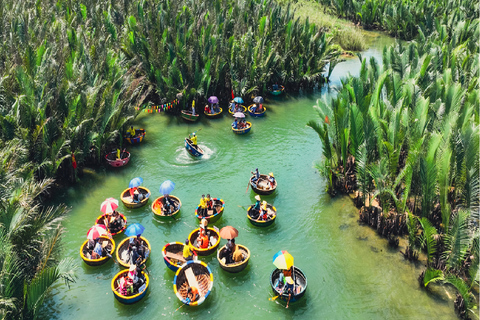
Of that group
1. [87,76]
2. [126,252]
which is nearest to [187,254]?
[126,252]

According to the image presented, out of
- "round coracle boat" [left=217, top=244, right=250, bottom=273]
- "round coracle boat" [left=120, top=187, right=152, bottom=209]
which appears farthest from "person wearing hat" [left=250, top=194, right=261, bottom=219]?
"round coracle boat" [left=120, top=187, right=152, bottom=209]

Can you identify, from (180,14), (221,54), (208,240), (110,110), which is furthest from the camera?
(180,14)

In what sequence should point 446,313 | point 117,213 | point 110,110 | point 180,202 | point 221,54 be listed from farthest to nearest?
1. point 221,54
2. point 110,110
3. point 180,202
4. point 117,213
5. point 446,313

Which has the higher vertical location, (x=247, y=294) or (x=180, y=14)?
(x=180, y=14)

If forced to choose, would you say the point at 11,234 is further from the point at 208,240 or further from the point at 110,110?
the point at 110,110

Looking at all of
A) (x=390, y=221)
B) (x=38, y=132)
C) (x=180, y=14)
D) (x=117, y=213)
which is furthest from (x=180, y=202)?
(x=180, y=14)

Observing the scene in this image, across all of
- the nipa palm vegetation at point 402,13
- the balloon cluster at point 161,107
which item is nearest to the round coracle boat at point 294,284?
the balloon cluster at point 161,107

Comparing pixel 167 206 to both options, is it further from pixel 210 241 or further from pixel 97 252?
pixel 97 252
